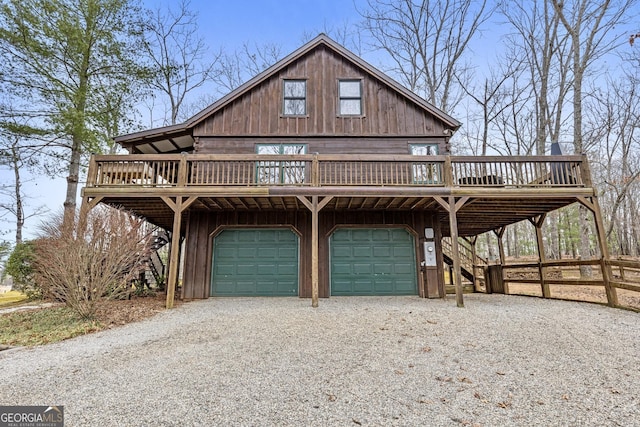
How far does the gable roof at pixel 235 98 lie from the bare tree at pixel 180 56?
32.2 feet

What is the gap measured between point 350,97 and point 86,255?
9.28 meters

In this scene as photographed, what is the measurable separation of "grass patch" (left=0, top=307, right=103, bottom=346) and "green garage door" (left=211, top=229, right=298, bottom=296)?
158 inches

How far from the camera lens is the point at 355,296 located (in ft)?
33.4

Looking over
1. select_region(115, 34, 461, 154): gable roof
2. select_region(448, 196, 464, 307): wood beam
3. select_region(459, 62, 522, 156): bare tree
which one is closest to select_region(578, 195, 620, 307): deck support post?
select_region(448, 196, 464, 307): wood beam

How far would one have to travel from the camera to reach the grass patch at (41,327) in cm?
567

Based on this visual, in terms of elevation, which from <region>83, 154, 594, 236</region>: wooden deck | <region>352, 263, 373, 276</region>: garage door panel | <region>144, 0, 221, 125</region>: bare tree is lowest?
<region>352, 263, 373, 276</region>: garage door panel

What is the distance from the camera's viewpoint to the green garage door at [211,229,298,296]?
1038cm

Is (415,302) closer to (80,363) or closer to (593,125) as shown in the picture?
(80,363)

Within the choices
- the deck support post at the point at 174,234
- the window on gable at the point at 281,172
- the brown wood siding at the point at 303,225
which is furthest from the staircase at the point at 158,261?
the window on gable at the point at 281,172

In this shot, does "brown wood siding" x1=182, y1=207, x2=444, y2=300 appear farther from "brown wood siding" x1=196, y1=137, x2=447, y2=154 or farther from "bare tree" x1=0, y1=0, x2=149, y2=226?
"bare tree" x1=0, y1=0, x2=149, y2=226

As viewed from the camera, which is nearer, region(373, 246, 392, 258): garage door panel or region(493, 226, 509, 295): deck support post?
region(373, 246, 392, 258): garage door panel

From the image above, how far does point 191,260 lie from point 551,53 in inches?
847

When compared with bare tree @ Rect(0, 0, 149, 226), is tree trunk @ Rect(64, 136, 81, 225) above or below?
below

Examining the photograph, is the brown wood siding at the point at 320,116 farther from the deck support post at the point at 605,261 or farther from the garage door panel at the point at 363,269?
the deck support post at the point at 605,261
